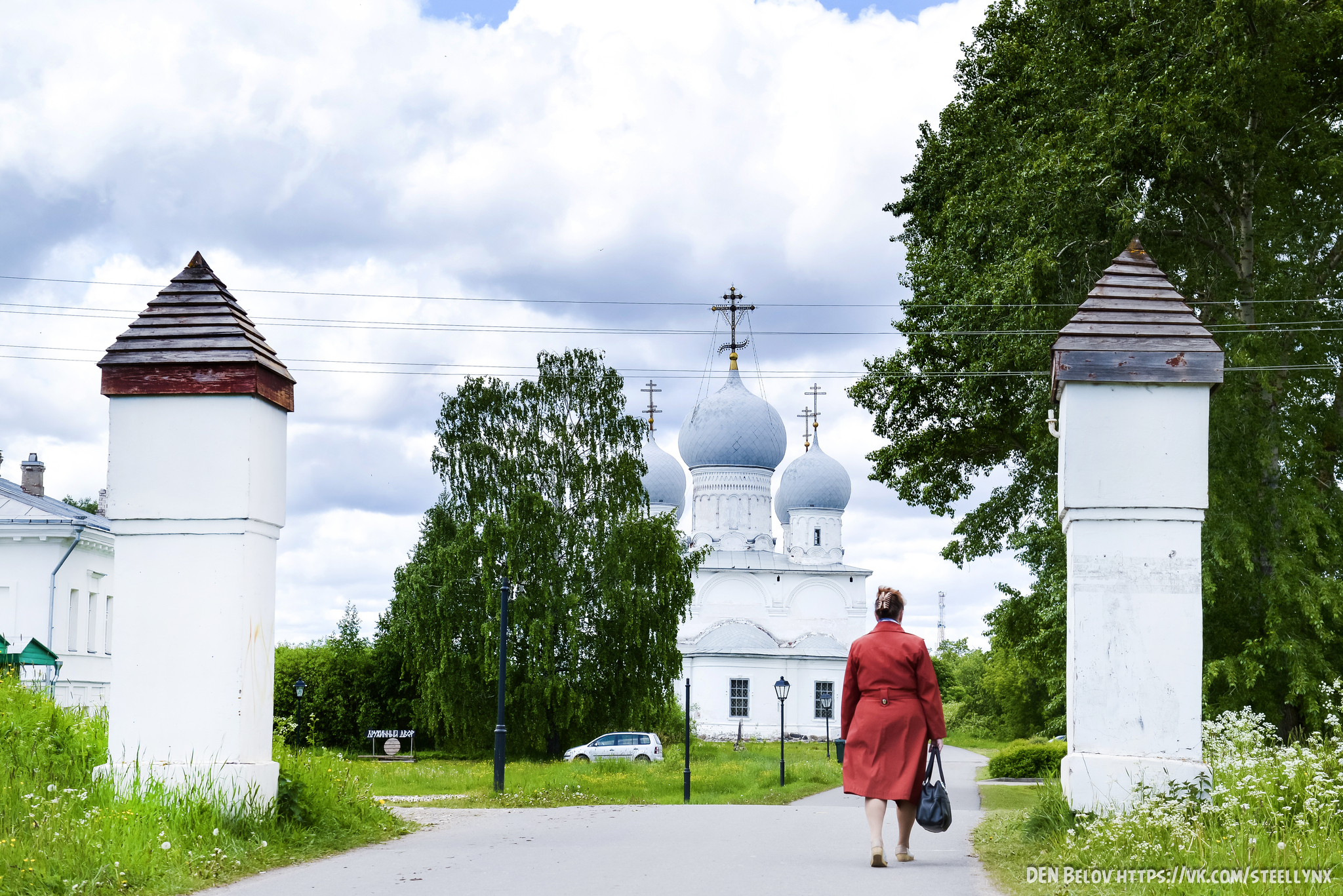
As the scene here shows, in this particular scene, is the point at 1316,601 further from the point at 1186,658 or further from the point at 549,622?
the point at 549,622

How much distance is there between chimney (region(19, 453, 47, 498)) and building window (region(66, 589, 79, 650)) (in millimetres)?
7929

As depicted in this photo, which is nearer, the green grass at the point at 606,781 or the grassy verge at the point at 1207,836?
the grassy verge at the point at 1207,836

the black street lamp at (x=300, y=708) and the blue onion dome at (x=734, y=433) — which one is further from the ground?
the blue onion dome at (x=734, y=433)

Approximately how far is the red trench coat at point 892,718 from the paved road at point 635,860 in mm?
615

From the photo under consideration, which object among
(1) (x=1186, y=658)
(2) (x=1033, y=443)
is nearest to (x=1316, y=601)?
Answer: (2) (x=1033, y=443)

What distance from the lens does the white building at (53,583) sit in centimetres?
3169

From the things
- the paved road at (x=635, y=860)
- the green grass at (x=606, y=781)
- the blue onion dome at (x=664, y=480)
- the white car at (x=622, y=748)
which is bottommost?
the white car at (x=622, y=748)

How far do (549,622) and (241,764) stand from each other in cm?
2456

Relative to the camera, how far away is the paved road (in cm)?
857

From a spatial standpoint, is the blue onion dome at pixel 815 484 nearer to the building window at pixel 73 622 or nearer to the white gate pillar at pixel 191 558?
the building window at pixel 73 622

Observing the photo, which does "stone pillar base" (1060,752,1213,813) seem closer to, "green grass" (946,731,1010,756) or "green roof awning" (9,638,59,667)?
"green roof awning" (9,638,59,667)

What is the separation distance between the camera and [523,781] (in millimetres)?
24734

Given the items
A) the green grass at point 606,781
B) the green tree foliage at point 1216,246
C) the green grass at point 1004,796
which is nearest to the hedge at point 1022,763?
the green grass at point 606,781

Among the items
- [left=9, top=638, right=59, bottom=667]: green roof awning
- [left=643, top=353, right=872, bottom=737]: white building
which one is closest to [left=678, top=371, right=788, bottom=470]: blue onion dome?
[left=643, top=353, right=872, bottom=737]: white building
